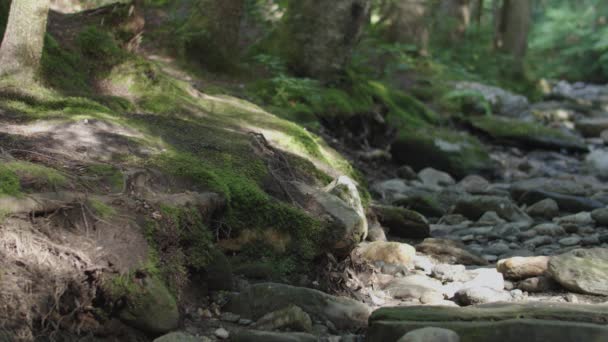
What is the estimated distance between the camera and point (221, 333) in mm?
3510

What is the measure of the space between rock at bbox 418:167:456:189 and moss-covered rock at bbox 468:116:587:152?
3.67 meters

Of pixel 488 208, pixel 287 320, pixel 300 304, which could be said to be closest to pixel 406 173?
pixel 488 208

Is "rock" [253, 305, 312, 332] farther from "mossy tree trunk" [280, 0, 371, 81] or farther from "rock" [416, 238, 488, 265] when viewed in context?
"mossy tree trunk" [280, 0, 371, 81]

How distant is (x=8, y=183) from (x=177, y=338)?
113cm

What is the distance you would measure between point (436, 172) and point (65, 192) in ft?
22.9

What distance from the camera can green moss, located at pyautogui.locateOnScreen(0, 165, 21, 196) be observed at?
325cm

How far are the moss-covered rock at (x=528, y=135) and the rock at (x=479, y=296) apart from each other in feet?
29.1

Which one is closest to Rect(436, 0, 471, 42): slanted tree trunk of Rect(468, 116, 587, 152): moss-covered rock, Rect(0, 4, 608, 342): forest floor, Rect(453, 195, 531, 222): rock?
Rect(468, 116, 587, 152): moss-covered rock

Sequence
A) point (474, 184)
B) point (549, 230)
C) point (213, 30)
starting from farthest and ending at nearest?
point (474, 184) → point (213, 30) → point (549, 230)

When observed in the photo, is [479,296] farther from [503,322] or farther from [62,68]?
[62,68]

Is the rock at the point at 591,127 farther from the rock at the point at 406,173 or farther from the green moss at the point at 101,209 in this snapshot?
the green moss at the point at 101,209

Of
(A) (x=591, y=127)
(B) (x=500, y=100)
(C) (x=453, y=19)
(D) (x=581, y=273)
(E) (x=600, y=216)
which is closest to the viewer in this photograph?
(D) (x=581, y=273)

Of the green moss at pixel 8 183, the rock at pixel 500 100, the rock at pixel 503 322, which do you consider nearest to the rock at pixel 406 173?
the rock at pixel 503 322

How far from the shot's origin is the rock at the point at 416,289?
450cm
